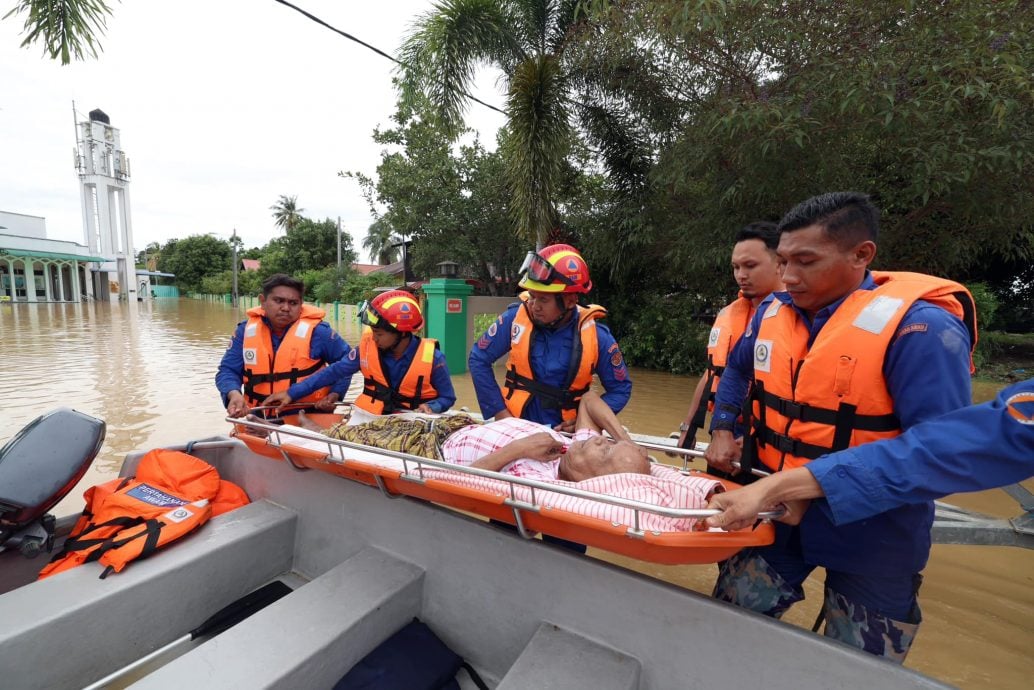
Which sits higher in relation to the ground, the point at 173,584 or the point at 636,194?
the point at 636,194

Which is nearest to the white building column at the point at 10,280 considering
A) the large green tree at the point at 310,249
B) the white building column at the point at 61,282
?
the white building column at the point at 61,282

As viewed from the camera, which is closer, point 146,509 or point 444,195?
point 146,509

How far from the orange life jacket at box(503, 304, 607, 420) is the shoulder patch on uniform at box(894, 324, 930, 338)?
4.58ft

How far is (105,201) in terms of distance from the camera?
116 ft

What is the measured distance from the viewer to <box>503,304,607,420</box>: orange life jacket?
2605 mm

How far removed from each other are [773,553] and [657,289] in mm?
9500

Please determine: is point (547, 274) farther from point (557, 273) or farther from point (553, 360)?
point (553, 360)

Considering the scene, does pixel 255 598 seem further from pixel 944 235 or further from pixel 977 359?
pixel 977 359

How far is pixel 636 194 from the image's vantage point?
29.5 feet

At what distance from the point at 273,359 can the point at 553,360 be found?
2085 millimetres

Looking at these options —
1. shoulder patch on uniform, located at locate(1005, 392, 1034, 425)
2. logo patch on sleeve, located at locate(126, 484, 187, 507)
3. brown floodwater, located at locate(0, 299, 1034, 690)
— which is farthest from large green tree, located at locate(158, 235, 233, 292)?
shoulder patch on uniform, located at locate(1005, 392, 1034, 425)

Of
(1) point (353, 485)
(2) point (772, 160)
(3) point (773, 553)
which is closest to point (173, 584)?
(1) point (353, 485)

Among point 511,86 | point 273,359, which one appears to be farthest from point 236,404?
point 511,86

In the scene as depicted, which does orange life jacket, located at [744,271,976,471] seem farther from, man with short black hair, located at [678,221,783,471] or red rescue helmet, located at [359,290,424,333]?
red rescue helmet, located at [359,290,424,333]
